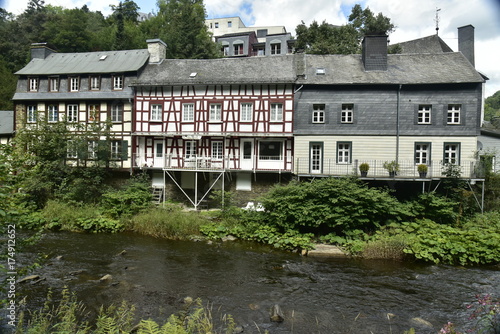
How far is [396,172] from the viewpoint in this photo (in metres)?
18.7

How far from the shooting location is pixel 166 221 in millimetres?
17281

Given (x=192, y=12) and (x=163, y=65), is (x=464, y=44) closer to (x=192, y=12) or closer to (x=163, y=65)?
(x=163, y=65)

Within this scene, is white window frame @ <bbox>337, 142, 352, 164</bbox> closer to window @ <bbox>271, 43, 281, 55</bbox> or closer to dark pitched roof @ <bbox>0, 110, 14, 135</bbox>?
dark pitched roof @ <bbox>0, 110, 14, 135</bbox>

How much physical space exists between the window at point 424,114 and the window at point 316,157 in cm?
600

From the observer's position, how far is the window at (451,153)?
19.3m

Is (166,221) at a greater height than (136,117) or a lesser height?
lesser

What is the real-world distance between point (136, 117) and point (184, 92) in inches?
148

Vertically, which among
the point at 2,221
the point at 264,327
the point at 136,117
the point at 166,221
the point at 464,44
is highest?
the point at 464,44

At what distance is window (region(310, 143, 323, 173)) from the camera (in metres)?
20.4

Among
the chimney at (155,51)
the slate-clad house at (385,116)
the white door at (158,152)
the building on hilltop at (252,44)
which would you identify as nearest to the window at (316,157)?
the slate-clad house at (385,116)

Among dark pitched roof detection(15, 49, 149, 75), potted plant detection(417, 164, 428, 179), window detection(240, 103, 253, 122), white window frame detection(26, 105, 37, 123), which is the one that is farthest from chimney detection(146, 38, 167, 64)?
potted plant detection(417, 164, 428, 179)

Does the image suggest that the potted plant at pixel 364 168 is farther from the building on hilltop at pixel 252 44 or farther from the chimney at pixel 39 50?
the building on hilltop at pixel 252 44

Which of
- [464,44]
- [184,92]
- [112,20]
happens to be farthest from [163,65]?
[112,20]

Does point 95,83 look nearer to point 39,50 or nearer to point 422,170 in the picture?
point 39,50
